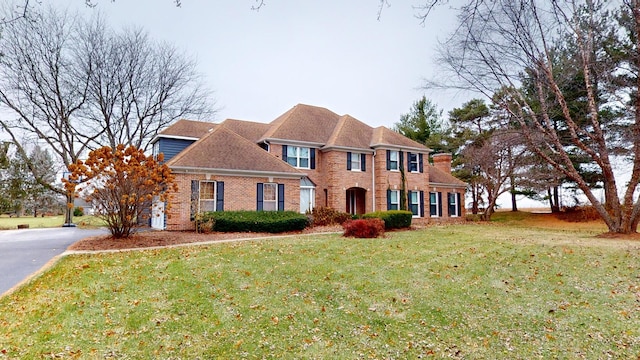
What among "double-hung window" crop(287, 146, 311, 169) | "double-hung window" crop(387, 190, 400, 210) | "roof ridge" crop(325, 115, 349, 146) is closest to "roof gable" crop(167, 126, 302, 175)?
"double-hung window" crop(287, 146, 311, 169)

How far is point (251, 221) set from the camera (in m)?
15.9

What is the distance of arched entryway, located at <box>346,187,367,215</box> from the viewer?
23.9 m

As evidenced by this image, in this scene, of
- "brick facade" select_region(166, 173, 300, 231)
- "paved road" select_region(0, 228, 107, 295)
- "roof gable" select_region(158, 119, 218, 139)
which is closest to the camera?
A: "paved road" select_region(0, 228, 107, 295)

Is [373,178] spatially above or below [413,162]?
below

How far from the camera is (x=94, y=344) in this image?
4.80 metres

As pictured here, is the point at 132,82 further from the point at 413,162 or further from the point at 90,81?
the point at 413,162

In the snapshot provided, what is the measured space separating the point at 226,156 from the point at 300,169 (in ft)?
17.6

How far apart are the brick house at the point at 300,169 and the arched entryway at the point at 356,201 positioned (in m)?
0.07

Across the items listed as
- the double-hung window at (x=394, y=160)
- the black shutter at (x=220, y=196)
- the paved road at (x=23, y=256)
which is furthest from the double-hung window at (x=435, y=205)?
the paved road at (x=23, y=256)

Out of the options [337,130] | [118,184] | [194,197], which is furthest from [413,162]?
[118,184]

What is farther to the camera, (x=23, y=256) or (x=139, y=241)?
(x=139, y=241)

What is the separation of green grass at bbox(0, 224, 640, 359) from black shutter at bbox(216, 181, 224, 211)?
24.5ft

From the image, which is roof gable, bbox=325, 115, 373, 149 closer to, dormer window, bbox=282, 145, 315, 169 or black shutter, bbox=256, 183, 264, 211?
dormer window, bbox=282, 145, 315, 169

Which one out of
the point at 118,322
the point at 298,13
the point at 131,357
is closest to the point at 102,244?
the point at 118,322
